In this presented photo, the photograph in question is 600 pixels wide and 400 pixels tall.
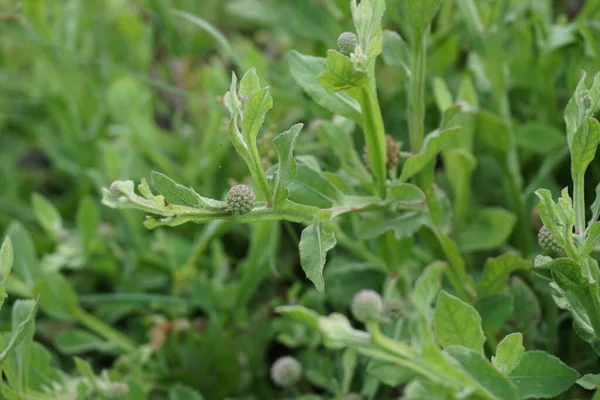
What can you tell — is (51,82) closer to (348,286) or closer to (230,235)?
(230,235)

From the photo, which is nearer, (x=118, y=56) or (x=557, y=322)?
(x=557, y=322)

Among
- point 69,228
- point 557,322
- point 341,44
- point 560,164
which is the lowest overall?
point 69,228

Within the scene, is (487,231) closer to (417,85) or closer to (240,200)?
(417,85)

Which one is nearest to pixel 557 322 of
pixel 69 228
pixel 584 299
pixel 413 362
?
pixel 584 299

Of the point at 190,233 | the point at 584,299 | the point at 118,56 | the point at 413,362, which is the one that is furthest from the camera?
the point at 118,56

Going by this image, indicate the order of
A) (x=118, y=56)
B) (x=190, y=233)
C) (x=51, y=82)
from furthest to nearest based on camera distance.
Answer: (x=118, y=56) < (x=51, y=82) < (x=190, y=233)

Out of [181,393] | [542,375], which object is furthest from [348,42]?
[181,393]
